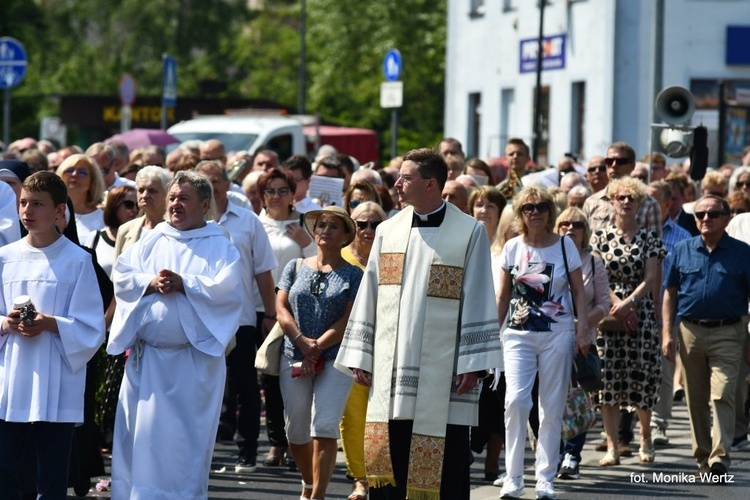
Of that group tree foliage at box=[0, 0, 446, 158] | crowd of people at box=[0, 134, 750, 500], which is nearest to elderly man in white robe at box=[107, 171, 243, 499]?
crowd of people at box=[0, 134, 750, 500]

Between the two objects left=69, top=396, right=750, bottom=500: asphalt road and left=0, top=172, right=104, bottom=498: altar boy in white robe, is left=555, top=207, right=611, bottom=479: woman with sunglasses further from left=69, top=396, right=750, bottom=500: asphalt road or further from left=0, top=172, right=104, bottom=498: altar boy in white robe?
left=0, top=172, right=104, bottom=498: altar boy in white robe

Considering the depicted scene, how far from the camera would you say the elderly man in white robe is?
9.41 metres

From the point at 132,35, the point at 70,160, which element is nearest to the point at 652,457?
the point at 70,160

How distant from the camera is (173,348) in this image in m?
9.46

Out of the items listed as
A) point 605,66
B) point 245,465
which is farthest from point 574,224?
point 605,66

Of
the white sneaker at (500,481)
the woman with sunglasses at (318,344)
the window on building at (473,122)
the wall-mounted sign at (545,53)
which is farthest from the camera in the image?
the window on building at (473,122)

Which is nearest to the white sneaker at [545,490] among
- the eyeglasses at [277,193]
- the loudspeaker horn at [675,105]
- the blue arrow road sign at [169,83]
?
the eyeglasses at [277,193]

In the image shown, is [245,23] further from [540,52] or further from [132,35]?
[540,52]

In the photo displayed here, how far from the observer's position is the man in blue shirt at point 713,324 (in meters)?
12.4

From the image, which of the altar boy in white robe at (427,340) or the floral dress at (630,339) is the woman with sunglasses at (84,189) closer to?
the floral dress at (630,339)

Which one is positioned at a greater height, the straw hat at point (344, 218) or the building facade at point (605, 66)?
the building facade at point (605, 66)

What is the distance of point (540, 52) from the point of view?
3647 centimetres

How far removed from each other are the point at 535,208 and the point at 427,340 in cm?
290

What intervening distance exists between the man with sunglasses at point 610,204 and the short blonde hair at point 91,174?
370 cm
